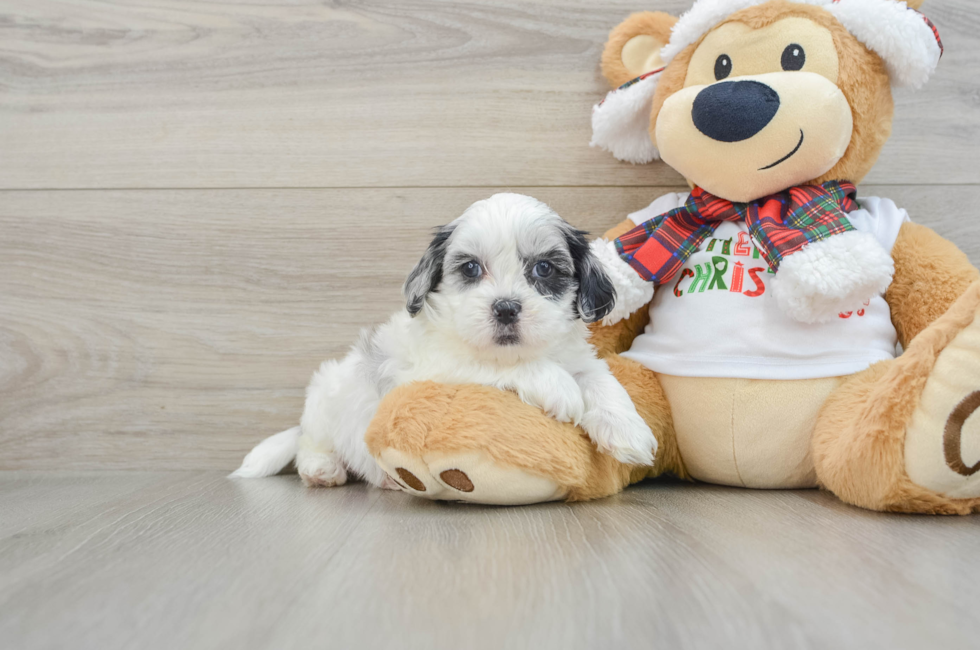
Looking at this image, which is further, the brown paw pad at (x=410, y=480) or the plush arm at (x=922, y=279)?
the plush arm at (x=922, y=279)

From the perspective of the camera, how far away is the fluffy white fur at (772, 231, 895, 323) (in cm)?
117

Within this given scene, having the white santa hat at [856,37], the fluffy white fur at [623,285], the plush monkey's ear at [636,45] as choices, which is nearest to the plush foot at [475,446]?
the fluffy white fur at [623,285]

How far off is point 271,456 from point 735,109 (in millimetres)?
1311

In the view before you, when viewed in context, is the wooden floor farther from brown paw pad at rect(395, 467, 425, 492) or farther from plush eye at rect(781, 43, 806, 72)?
brown paw pad at rect(395, 467, 425, 492)

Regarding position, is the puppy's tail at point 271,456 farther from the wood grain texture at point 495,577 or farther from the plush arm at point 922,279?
the plush arm at point 922,279

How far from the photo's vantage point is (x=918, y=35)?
1.30m

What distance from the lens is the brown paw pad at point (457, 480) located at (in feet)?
3.74

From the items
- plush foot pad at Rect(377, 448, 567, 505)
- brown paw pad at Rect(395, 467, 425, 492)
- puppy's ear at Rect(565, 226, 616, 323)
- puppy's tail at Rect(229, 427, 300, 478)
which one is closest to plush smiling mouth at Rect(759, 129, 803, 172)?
puppy's ear at Rect(565, 226, 616, 323)

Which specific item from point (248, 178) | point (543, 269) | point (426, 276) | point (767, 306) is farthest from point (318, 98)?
point (767, 306)

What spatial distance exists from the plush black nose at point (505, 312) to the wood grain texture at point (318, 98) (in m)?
0.70

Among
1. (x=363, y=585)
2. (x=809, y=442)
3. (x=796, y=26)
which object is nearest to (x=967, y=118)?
(x=796, y=26)

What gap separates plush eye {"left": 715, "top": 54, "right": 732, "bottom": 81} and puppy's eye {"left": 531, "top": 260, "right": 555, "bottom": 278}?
556mm

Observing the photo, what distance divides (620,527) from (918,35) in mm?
1106

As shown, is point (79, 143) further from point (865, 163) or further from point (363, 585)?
point (865, 163)
